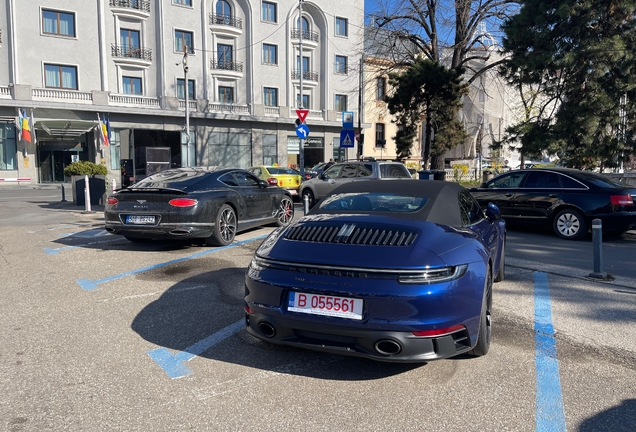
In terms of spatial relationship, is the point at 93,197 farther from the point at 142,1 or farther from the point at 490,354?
the point at 142,1

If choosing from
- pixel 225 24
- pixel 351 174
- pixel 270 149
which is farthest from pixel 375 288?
pixel 225 24

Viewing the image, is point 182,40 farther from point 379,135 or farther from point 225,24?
point 379,135

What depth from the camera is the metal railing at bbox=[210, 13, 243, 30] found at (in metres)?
36.3

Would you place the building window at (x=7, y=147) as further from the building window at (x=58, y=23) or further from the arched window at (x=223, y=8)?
the arched window at (x=223, y=8)

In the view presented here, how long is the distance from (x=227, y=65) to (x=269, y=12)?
5.83 m

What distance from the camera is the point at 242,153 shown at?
38.4 m

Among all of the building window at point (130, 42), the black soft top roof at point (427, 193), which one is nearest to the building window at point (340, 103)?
the building window at point (130, 42)

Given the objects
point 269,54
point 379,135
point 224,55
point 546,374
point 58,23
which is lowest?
point 546,374

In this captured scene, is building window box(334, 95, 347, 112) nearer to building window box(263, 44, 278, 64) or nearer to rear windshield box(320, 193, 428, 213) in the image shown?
building window box(263, 44, 278, 64)

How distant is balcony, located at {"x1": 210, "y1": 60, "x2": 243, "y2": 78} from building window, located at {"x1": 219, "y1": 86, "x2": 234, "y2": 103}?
41.3 inches

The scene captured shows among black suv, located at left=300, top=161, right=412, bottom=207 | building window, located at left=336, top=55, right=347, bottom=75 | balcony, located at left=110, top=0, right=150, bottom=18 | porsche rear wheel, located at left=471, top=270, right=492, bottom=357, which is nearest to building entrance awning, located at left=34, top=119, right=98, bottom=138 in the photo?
balcony, located at left=110, top=0, right=150, bottom=18

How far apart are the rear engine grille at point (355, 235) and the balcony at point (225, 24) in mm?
35922

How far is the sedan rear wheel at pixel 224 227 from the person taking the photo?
27.8 feet

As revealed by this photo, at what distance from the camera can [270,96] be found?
39.4 metres
